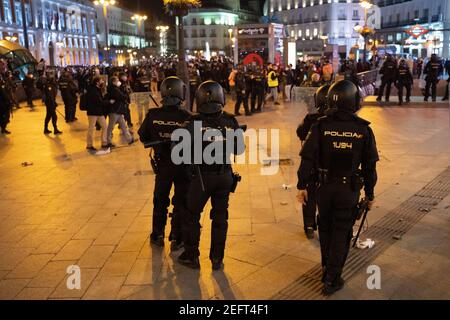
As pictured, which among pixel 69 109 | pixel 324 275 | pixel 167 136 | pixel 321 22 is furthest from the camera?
pixel 321 22

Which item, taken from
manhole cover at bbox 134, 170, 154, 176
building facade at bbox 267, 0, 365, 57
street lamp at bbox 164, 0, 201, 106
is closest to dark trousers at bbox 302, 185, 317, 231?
manhole cover at bbox 134, 170, 154, 176

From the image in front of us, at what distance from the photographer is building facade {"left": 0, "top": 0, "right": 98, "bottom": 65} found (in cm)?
5328

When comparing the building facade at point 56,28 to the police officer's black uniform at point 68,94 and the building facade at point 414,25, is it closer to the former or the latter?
the police officer's black uniform at point 68,94

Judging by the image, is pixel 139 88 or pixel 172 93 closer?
pixel 172 93

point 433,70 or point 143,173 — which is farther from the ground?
point 433,70

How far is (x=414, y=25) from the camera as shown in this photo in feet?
172

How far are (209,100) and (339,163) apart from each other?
129cm

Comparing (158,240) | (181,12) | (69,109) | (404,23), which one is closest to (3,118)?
(69,109)

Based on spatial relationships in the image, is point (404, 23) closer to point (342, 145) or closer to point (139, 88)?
point (139, 88)

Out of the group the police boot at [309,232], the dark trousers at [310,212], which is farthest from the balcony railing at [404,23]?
the police boot at [309,232]

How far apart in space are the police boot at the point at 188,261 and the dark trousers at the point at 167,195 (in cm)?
41

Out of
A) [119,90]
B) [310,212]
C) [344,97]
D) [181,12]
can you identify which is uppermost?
[181,12]

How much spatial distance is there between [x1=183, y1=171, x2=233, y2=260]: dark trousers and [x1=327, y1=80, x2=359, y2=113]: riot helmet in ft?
3.79

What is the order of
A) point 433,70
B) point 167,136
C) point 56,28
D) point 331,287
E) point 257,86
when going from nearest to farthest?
point 331,287, point 167,136, point 257,86, point 433,70, point 56,28
